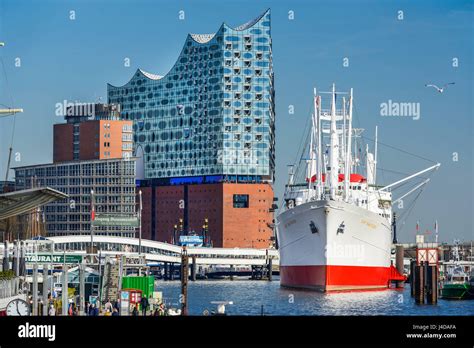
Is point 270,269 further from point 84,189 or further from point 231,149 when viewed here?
point 231,149

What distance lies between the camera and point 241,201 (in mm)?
191500

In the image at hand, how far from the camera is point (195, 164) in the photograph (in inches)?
7869

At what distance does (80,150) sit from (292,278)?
358 feet

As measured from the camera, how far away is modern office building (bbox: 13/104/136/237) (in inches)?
6462

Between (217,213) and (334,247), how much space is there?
371 feet

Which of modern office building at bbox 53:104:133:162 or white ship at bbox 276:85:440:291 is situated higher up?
modern office building at bbox 53:104:133:162

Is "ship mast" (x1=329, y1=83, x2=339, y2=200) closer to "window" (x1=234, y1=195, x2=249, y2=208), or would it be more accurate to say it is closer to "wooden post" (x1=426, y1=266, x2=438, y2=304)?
"wooden post" (x1=426, y1=266, x2=438, y2=304)

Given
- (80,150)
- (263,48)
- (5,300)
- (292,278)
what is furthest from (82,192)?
(5,300)

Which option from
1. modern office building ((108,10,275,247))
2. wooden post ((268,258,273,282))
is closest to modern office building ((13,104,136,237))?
modern office building ((108,10,275,247))

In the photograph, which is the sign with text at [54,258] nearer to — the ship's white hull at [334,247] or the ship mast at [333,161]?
the ship's white hull at [334,247]

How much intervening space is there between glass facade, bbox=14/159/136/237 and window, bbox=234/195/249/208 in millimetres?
20172

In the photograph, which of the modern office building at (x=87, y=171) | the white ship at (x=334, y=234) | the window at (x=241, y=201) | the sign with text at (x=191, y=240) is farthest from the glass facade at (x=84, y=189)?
the white ship at (x=334, y=234)
